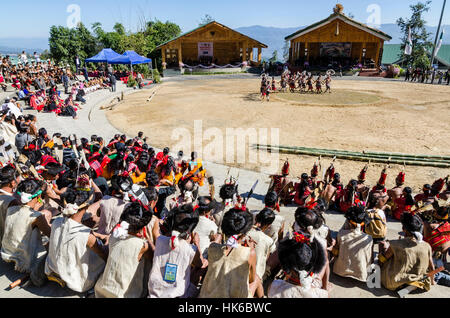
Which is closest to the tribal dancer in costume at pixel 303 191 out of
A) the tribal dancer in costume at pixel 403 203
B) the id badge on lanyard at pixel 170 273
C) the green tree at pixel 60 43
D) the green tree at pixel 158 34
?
the tribal dancer in costume at pixel 403 203

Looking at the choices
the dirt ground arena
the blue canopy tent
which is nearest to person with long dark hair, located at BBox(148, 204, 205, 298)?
the dirt ground arena

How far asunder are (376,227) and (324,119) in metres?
11.2

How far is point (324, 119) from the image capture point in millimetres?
14422

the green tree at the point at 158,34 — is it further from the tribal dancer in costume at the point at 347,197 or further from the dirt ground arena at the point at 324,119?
the tribal dancer in costume at the point at 347,197

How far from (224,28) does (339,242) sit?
36.8 m

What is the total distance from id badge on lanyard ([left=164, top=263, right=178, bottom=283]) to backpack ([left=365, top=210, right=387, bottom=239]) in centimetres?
288

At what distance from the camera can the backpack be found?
4.07 meters

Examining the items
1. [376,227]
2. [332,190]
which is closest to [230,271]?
[376,227]

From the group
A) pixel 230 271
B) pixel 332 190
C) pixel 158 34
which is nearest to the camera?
pixel 230 271

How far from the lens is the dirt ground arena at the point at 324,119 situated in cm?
998

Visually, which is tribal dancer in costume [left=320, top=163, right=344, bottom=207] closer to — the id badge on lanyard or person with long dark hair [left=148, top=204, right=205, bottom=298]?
person with long dark hair [left=148, top=204, right=205, bottom=298]

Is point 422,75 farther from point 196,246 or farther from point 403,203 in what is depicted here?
point 196,246
